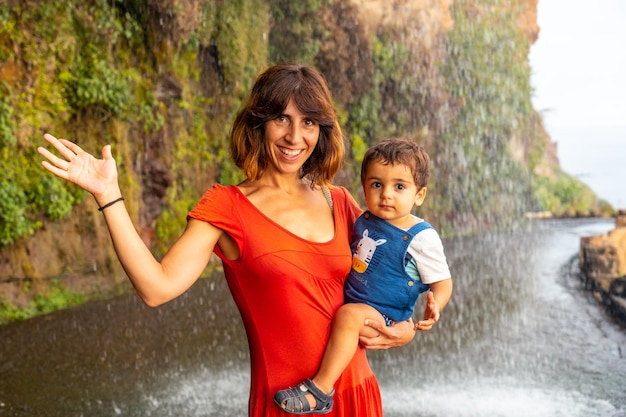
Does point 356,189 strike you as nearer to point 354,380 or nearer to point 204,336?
point 204,336

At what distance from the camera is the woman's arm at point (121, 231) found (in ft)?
5.51

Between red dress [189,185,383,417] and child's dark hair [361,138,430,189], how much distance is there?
276 millimetres

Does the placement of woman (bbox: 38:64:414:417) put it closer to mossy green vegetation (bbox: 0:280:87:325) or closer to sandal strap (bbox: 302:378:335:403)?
sandal strap (bbox: 302:378:335:403)

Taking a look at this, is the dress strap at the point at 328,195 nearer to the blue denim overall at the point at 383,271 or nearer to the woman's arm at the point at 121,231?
the blue denim overall at the point at 383,271

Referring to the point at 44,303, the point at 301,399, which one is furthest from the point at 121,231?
the point at 44,303

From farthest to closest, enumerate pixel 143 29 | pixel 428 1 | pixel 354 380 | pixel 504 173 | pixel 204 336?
pixel 504 173
pixel 428 1
pixel 143 29
pixel 204 336
pixel 354 380

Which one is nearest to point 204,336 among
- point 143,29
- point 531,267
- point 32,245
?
point 32,245

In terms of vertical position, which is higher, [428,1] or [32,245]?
[428,1]

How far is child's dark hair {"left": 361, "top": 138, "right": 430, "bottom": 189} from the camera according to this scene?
82.1 inches

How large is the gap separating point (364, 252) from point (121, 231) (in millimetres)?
743

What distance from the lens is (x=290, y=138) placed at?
1.95 metres

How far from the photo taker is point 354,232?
7.15 feet

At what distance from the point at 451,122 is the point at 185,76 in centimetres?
835

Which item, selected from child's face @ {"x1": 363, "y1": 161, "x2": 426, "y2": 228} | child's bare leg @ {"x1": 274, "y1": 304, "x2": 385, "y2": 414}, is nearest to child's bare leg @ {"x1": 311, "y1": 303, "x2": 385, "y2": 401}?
child's bare leg @ {"x1": 274, "y1": 304, "x2": 385, "y2": 414}
